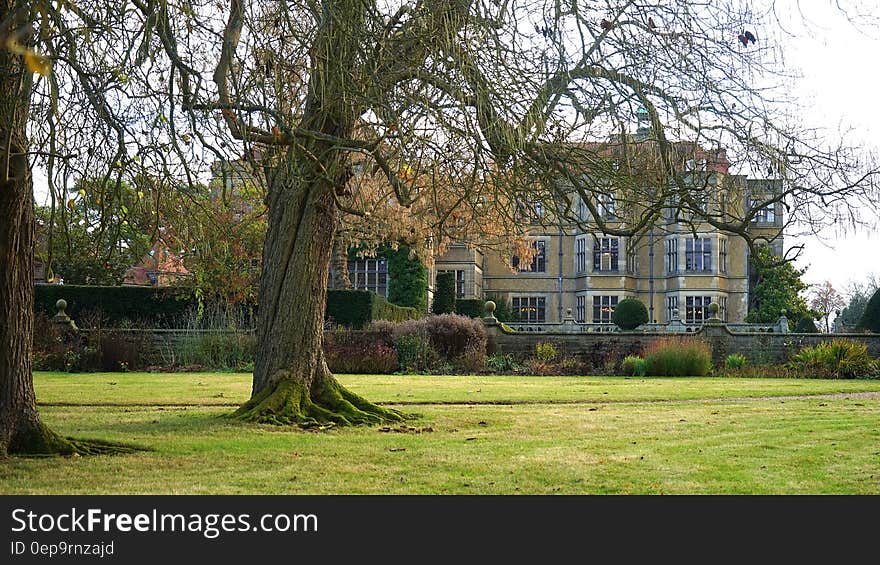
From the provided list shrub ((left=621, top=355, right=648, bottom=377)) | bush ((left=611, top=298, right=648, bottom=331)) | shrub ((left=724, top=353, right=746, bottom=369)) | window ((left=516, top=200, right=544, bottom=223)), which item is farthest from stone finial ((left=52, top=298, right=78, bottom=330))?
bush ((left=611, top=298, right=648, bottom=331))

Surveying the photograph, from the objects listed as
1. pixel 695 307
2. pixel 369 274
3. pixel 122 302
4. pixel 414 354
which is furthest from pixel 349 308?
pixel 695 307

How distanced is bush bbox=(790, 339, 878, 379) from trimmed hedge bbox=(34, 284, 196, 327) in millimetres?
15230

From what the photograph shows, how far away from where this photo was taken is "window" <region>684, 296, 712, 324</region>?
153 ft

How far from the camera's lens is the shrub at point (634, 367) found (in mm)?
22031

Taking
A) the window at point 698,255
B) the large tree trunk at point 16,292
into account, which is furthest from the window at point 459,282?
the large tree trunk at point 16,292

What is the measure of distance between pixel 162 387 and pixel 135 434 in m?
6.77

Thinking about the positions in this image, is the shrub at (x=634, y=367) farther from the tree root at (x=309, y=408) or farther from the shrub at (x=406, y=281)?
the shrub at (x=406, y=281)

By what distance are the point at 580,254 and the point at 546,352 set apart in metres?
25.5

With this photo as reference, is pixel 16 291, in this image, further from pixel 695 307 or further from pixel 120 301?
pixel 695 307

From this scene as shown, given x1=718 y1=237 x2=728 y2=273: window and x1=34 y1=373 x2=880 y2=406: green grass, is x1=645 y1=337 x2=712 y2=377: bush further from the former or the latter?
x1=718 y1=237 x2=728 y2=273: window

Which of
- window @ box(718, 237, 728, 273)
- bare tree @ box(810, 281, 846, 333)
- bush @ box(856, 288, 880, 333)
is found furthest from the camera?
bare tree @ box(810, 281, 846, 333)

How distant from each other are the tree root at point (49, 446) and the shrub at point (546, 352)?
15.9 meters

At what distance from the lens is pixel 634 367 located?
22.1 metres

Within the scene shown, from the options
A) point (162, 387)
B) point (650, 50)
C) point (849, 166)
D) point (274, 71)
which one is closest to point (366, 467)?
point (274, 71)
